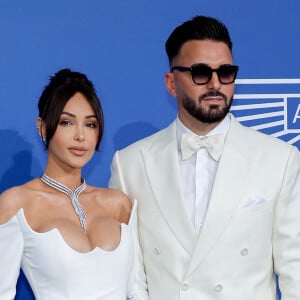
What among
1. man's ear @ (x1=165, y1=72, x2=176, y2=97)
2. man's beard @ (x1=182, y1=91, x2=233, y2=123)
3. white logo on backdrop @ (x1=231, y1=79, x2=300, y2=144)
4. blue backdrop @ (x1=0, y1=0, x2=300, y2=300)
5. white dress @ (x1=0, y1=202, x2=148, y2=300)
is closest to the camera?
white dress @ (x1=0, y1=202, x2=148, y2=300)

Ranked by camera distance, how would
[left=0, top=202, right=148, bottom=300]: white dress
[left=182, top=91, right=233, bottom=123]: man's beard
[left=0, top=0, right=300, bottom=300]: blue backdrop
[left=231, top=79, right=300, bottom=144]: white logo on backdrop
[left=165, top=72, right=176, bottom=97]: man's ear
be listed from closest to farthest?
[left=0, top=202, right=148, bottom=300]: white dress
[left=182, top=91, right=233, bottom=123]: man's beard
[left=165, top=72, right=176, bottom=97]: man's ear
[left=0, top=0, right=300, bottom=300]: blue backdrop
[left=231, top=79, right=300, bottom=144]: white logo on backdrop

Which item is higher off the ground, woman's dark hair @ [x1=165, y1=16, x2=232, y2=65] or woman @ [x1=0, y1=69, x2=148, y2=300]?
woman's dark hair @ [x1=165, y1=16, x2=232, y2=65]

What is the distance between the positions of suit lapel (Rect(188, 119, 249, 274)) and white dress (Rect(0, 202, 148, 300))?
0.59 feet

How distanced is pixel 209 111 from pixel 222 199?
0.68 ft

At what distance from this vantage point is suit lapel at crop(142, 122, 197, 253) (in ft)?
6.73

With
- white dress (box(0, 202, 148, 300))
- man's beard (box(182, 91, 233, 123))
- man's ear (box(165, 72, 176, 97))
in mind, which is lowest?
white dress (box(0, 202, 148, 300))

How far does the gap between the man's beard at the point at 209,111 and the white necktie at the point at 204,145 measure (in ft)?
0.14

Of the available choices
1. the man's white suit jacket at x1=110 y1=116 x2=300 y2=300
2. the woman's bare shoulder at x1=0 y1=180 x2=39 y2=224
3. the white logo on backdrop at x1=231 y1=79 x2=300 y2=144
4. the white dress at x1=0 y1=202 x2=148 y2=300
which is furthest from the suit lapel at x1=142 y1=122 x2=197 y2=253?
the white logo on backdrop at x1=231 y1=79 x2=300 y2=144

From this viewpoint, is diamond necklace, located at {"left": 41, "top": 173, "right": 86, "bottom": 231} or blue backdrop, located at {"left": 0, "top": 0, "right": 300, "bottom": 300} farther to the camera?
blue backdrop, located at {"left": 0, "top": 0, "right": 300, "bottom": 300}

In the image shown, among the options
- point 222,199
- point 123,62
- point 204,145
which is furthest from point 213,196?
point 123,62

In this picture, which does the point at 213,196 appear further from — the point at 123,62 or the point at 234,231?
the point at 123,62

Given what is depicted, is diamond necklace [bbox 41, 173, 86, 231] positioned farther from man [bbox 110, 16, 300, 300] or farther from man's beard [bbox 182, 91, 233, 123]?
man's beard [bbox 182, 91, 233, 123]

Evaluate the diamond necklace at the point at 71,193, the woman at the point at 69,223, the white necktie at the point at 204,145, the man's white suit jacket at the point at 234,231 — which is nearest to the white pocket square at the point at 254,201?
the man's white suit jacket at the point at 234,231

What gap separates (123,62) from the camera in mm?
2543
